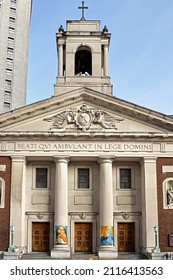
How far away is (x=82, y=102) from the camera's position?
30906mm

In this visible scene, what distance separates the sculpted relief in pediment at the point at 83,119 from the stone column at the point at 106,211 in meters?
2.73

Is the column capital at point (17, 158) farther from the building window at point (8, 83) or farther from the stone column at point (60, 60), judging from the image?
the building window at point (8, 83)

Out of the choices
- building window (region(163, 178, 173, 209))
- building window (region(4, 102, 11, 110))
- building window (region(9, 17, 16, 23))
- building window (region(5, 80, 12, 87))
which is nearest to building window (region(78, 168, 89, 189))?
building window (region(163, 178, 173, 209))

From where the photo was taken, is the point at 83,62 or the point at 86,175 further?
the point at 83,62

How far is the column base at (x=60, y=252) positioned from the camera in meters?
27.6

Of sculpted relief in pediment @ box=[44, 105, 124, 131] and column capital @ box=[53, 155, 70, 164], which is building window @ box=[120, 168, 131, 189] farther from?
column capital @ box=[53, 155, 70, 164]

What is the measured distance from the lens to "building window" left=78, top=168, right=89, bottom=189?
30797mm

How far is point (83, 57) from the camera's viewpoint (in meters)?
36.6

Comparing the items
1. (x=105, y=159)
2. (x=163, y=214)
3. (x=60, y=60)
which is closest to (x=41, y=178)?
(x=105, y=159)

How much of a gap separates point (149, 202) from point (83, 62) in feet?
48.7

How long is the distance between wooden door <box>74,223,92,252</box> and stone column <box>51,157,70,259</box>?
153 cm

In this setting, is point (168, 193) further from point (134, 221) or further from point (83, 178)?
point (83, 178)
